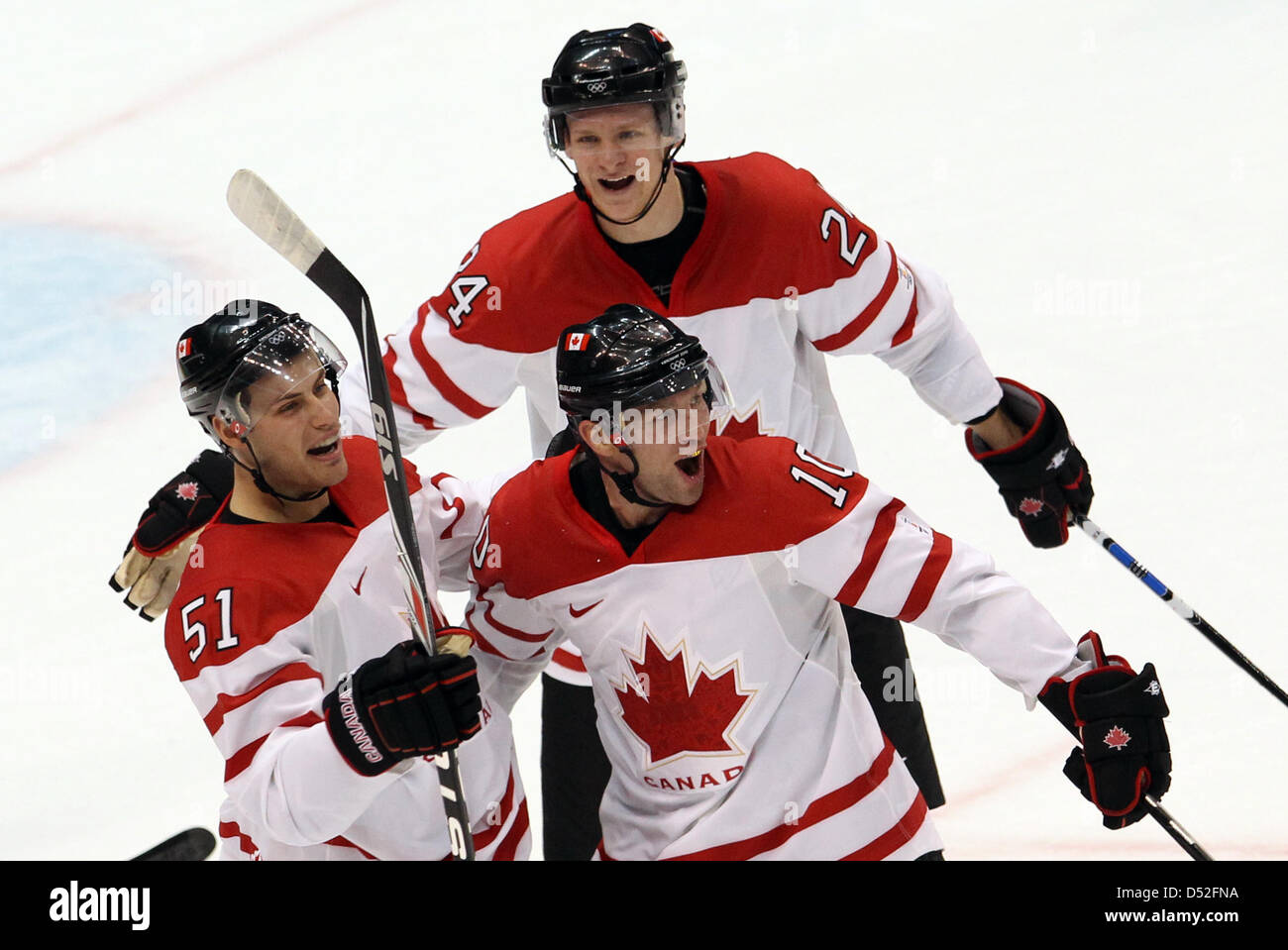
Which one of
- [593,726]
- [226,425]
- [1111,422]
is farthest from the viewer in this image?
[1111,422]

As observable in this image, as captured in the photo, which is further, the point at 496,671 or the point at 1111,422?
the point at 1111,422

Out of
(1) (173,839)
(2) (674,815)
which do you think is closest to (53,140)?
(1) (173,839)

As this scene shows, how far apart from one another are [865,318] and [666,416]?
0.77 metres

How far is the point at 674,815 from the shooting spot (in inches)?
94.6

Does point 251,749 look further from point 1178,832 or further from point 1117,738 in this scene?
point 1178,832

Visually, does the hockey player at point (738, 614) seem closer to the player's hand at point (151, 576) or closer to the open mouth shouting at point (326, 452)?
the open mouth shouting at point (326, 452)

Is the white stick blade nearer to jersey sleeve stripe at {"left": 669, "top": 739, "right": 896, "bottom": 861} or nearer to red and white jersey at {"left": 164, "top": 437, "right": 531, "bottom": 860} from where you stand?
red and white jersey at {"left": 164, "top": 437, "right": 531, "bottom": 860}

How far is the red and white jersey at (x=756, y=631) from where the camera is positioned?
230cm

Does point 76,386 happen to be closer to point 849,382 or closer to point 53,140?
point 53,140

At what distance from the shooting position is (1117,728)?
7.39ft

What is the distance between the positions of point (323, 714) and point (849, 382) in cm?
282

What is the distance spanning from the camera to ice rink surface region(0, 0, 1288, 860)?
366 centimetres

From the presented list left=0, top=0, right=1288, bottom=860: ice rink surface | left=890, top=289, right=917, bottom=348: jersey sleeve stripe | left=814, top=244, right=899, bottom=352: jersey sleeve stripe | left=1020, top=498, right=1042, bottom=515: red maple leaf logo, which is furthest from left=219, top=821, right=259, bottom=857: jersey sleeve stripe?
left=1020, top=498, right=1042, bottom=515: red maple leaf logo
